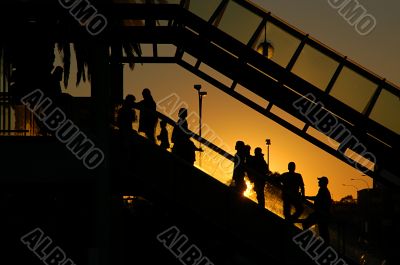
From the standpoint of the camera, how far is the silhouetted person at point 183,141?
55.7ft

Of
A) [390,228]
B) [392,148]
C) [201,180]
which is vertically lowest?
[201,180]

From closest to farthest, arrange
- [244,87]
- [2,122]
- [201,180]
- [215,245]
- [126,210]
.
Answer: [201,180] < [244,87] < [2,122] < [215,245] < [126,210]

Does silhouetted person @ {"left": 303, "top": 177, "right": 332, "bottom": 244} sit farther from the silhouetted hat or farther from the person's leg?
the person's leg

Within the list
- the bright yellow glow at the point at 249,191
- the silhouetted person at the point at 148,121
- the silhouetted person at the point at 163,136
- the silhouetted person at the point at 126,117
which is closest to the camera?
the silhouetted person at the point at 126,117

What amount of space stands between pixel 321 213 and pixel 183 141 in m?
3.05

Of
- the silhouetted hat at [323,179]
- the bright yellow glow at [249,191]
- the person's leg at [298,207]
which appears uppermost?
the silhouetted hat at [323,179]

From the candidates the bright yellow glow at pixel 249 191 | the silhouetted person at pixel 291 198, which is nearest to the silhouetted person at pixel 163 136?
the bright yellow glow at pixel 249 191

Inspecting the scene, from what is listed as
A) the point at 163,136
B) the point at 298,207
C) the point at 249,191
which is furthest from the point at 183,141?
the point at 298,207

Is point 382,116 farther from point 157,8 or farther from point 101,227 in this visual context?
point 101,227

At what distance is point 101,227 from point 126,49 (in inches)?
304

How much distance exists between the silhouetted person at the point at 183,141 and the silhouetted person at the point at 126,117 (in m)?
0.88

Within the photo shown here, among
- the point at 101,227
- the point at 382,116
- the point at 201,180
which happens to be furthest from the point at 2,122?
the point at 382,116

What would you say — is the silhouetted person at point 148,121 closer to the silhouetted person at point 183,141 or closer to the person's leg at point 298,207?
the silhouetted person at point 183,141

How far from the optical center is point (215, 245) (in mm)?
20766
